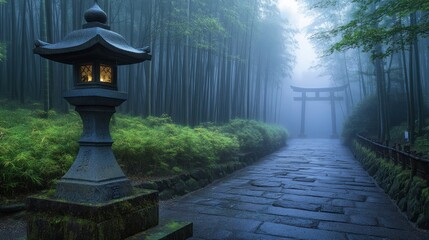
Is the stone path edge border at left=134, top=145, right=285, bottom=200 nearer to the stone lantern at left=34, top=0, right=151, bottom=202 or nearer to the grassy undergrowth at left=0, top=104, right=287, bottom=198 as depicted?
the grassy undergrowth at left=0, top=104, right=287, bottom=198

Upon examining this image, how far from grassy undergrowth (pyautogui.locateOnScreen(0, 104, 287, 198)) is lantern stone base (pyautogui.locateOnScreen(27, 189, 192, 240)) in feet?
4.28

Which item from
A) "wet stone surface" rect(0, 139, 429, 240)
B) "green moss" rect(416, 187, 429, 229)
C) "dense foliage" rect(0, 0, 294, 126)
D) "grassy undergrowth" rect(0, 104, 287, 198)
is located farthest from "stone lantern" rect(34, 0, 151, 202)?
"dense foliage" rect(0, 0, 294, 126)

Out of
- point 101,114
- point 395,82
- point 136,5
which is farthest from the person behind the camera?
point 395,82

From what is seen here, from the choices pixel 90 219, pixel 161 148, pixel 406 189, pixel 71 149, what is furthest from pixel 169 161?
pixel 406 189

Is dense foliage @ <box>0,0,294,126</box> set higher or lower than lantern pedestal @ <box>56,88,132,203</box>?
higher

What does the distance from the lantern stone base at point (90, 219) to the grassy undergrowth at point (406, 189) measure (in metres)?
3.40

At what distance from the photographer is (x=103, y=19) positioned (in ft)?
11.2

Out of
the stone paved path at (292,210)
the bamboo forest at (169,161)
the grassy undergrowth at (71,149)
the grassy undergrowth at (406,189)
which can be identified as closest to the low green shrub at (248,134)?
the bamboo forest at (169,161)

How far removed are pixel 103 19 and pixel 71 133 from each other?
2766mm

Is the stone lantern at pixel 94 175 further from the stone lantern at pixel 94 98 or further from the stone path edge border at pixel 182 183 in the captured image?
the stone path edge border at pixel 182 183

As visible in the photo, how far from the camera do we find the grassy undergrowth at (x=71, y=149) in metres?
4.24

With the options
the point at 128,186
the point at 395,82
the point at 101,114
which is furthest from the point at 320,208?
the point at 395,82

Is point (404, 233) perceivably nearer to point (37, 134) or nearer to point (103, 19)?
point (103, 19)

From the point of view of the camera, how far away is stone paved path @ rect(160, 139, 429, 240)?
416 cm
